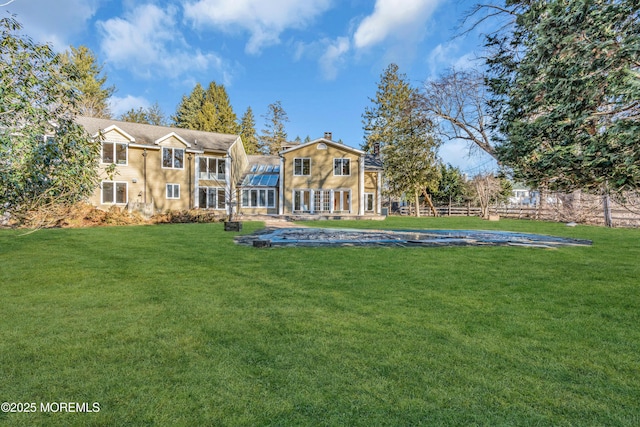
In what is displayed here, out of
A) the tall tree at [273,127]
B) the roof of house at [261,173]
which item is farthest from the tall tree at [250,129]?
the roof of house at [261,173]

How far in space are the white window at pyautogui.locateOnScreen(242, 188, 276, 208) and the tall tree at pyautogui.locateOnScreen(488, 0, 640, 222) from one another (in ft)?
90.3

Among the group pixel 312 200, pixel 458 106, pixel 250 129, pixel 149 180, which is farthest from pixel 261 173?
pixel 250 129

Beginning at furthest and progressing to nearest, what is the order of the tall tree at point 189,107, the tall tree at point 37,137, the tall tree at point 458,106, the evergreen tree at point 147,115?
the tall tree at point 189,107 → the evergreen tree at point 147,115 → the tall tree at point 458,106 → the tall tree at point 37,137

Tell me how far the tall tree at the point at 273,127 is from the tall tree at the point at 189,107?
37.3 ft

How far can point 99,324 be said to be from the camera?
416 centimetres

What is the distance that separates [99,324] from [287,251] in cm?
594

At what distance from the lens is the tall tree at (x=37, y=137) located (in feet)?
17.8

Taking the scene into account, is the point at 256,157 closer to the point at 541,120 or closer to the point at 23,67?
the point at 23,67

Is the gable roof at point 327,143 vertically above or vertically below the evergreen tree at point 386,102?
below

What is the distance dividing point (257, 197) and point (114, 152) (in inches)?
483

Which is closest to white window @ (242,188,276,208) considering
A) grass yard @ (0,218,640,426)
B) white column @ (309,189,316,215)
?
white column @ (309,189,316,215)

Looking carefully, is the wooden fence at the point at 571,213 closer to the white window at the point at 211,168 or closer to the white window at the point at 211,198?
the white window at the point at 211,198

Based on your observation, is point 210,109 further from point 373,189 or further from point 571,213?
point 571,213

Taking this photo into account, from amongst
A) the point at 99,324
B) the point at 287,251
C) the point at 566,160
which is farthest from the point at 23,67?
the point at 566,160
